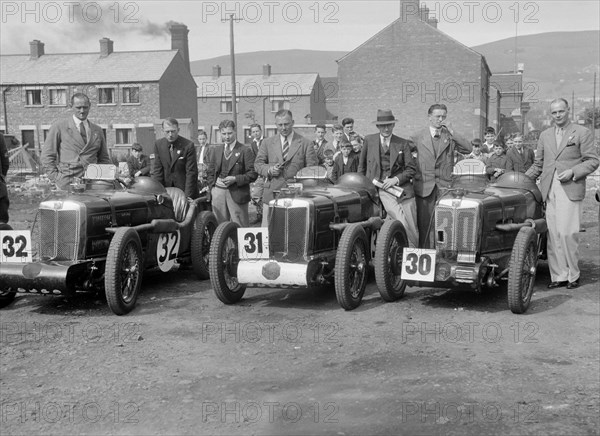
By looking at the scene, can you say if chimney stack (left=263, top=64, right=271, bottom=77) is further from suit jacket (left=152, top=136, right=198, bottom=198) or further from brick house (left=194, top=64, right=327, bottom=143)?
suit jacket (left=152, top=136, right=198, bottom=198)

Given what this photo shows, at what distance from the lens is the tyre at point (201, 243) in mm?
8953

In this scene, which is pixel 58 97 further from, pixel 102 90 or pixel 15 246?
pixel 15 246

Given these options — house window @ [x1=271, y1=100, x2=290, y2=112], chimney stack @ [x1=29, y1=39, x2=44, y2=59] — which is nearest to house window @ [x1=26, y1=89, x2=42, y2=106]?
chimney stack @ [x1=29, y1=39, x2=44, y2=59]

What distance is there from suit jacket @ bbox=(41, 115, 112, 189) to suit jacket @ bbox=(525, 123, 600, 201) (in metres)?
5.29

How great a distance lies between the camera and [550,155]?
Result: 824 cm

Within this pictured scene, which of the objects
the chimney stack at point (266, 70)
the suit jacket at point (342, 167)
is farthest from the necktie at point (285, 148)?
the chimney stack at point (266, 70)

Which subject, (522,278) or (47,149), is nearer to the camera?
(522,278)

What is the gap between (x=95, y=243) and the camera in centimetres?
732

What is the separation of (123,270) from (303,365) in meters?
2.50

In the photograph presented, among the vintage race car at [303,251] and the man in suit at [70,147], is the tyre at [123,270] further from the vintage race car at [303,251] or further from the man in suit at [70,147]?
the man in suit at [70,147]

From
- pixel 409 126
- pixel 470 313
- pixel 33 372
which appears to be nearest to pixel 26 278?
pixel 33 372

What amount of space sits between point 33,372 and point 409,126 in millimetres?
39929

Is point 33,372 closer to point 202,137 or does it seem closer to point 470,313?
point 470,313

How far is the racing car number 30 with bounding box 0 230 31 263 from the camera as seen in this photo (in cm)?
709
